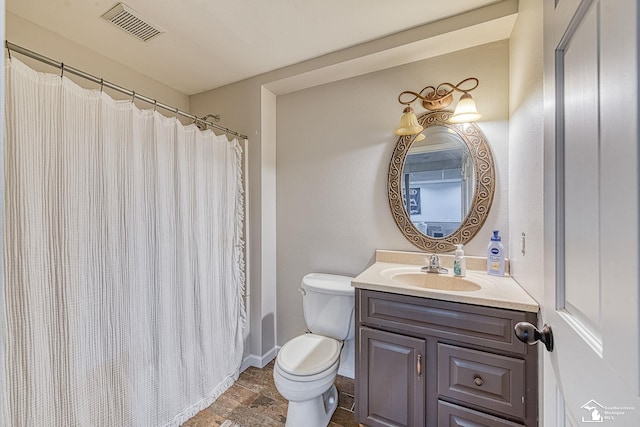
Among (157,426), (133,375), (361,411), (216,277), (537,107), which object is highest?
(537,107)

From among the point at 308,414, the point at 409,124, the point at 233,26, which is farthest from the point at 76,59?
the point at 308,414

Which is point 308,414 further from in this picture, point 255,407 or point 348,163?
point 348,163

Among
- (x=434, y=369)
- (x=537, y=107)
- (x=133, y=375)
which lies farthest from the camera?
(x=133, y=375)

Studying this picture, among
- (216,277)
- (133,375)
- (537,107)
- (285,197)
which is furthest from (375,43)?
(133,375)

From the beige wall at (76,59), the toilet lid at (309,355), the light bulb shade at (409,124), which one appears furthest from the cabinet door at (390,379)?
the beige wall at (76,59)

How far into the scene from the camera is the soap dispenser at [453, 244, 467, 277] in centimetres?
157

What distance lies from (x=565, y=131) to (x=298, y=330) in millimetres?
2083

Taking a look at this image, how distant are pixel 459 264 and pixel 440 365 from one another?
22.3 inches

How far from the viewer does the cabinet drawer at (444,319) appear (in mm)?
1149

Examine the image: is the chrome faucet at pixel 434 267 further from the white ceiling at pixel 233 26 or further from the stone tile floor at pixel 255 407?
the white ceiling at pixel 233 26

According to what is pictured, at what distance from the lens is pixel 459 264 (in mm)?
1579

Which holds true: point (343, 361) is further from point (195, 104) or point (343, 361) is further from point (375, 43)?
point (195, 104)

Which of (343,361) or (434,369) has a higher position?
(434,369)

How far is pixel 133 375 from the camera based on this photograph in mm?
1406
